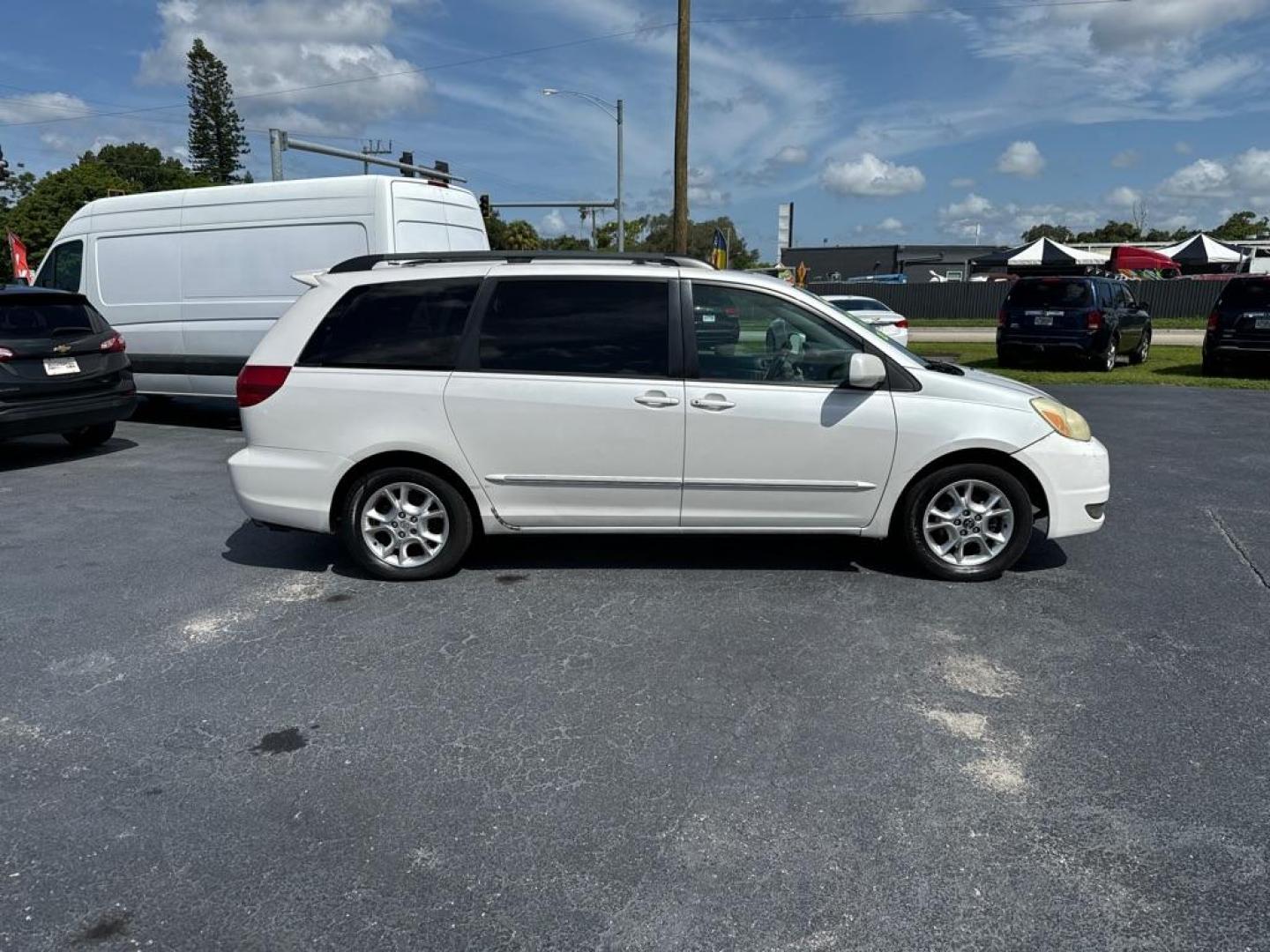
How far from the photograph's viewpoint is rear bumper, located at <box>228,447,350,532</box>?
5277 mm

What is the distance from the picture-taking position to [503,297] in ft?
17.2

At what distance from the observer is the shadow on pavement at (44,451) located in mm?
9109

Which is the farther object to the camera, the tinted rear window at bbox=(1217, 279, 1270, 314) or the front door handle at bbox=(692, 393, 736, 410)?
the tinted rear window at bbox=(1217, 279, 1270, 314)

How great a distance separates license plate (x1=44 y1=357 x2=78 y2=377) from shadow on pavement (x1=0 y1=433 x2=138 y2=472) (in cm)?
72

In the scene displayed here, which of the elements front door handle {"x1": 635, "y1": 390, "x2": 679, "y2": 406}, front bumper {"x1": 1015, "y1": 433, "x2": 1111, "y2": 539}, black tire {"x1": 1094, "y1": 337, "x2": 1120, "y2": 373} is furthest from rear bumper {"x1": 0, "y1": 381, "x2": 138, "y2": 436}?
black tire {"x1": 1094, "y1": 337, "x2": 1120, "y2": 373}

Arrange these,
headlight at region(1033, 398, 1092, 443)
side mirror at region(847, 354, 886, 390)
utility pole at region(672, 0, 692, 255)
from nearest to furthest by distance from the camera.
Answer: side mirror at region(847, 354, 886, 390) < headlight at region(1033, 398, 1092, 443) < utility pole at region(672, 0, 692, 255)

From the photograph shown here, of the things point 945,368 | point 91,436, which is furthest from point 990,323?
point 945,368

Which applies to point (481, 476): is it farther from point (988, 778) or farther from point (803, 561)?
point (988, 778)

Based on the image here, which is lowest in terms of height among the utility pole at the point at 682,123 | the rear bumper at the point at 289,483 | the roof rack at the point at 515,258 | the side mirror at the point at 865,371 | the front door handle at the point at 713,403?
the rear bumper at the point at 289,483

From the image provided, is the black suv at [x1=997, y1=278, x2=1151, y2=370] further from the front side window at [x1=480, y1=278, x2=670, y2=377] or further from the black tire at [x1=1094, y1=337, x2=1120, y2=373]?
the front side window at [x1=480, y1=278, x2=670, y2=377]

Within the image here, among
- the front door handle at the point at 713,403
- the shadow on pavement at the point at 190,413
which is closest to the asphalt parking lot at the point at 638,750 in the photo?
the front door handle at the point at 713,403

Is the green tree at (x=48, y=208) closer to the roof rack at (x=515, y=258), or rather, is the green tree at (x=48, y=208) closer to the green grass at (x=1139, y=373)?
the green grass at (x=1139, y=373)

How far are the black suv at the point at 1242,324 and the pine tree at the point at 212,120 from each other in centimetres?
7631

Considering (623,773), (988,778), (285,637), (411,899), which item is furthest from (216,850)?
(988,778)
